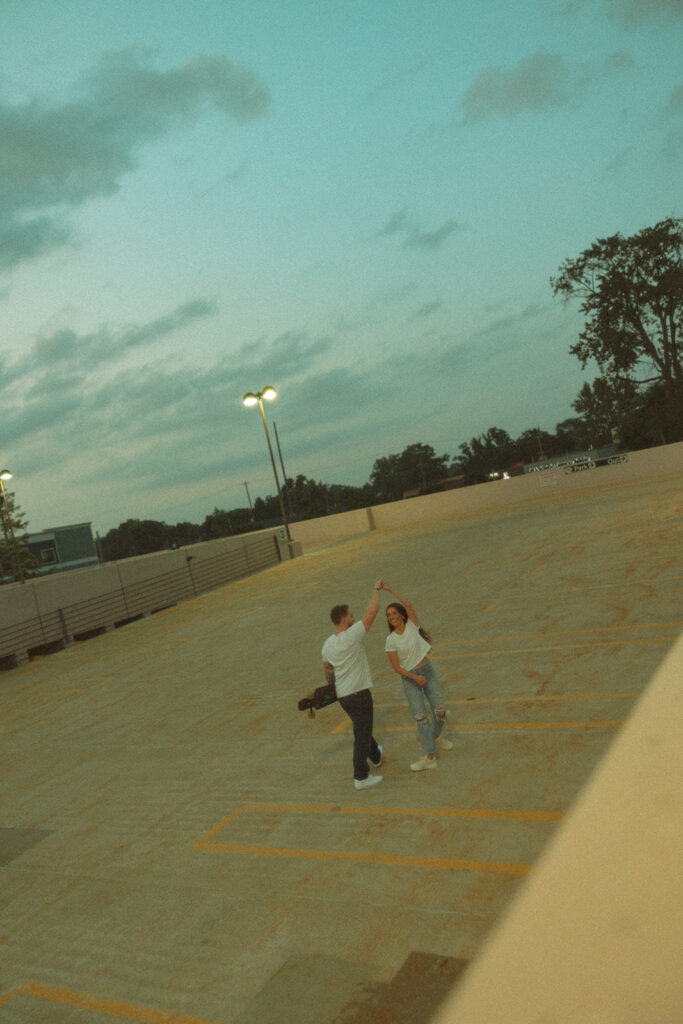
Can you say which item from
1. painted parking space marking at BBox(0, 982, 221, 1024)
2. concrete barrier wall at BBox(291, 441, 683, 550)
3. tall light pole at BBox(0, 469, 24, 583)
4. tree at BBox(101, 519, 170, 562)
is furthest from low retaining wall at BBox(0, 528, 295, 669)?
tree at BBox(101, 519, 170, 562)

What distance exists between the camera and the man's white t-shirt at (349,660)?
6824 millimetres

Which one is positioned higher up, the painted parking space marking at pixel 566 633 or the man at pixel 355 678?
the man at pixel 355 678

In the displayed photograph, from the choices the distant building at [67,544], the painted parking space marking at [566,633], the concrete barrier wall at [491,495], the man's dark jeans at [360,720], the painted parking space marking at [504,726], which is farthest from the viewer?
the distant building at [67,544]

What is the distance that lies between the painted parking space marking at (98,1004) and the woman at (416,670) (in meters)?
3.20

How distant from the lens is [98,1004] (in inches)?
190

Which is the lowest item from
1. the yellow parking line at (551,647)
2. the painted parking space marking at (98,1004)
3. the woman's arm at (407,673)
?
the painted parking space marking at (98,1004)

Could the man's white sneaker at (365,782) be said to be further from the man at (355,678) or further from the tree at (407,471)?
the tree at (407,471)

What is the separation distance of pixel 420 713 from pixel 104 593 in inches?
822

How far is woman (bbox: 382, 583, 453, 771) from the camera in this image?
691 cm

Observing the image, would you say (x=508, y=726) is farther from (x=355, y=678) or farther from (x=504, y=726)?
(x=355, y=678)

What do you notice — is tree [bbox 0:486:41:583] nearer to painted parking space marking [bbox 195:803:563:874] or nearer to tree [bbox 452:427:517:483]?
painted parking space marking [bbox 195:803:563:874]

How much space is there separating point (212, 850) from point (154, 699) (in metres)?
6.75

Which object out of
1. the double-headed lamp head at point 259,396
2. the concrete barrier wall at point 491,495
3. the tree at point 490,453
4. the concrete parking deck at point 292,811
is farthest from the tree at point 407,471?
the concrete parking deck at point 292,811

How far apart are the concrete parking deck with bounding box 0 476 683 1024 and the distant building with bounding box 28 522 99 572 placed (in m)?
66.8
